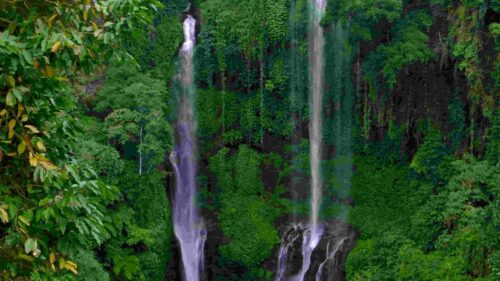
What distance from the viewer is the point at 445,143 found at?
14977mm

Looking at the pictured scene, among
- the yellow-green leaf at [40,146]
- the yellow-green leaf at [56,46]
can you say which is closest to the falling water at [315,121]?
the yellow-green leaf at [40,146]

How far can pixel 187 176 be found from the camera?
54.6ft

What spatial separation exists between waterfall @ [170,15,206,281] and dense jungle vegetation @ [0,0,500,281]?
23 centimetres

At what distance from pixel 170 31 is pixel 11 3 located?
46.6 feet

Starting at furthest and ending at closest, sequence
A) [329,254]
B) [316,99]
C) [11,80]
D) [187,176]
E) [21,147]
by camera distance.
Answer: [316,99] < [187,176] < [329,254] < [21,147] < [11,80]

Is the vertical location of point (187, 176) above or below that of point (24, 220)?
above

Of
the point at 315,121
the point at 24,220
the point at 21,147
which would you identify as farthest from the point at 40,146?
the point at 315,121

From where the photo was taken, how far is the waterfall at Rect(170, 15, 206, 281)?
15.7m

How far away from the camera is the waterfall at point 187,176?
15734 mm

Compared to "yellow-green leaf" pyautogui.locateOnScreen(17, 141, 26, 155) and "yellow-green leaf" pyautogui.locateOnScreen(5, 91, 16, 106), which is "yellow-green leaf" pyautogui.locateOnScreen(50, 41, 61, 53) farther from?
"yellow-green leaf" pyautogui.locateOnScreen(17, 141, 26, 155)

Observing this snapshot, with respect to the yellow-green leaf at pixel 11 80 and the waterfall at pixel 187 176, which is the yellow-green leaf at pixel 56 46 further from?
the waterfall at pixel 187 176

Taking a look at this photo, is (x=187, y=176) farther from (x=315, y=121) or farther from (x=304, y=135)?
(x=315, y=121)

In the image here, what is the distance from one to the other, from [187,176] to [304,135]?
3.38 meters

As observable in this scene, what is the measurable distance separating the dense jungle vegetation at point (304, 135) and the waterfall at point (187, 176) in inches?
9.0
